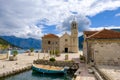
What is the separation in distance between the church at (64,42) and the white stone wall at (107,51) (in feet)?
135

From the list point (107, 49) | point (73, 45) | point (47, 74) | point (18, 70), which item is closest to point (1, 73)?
point (18, 70)

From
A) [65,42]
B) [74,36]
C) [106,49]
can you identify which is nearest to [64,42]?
[65,42]

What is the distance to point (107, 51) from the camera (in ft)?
81.5

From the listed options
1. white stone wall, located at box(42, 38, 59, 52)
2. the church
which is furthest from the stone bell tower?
white stone wall, located at box(42, 38, 59, 52)

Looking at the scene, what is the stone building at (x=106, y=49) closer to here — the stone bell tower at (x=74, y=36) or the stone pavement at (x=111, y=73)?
the stone pavement at (x=111, y=73)

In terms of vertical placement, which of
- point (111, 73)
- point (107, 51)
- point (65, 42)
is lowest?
point (111, 73)

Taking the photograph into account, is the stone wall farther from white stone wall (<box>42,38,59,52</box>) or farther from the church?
white stone wall (<box>42,38,59,52</box>)

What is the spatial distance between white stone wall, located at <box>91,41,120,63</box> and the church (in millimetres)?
41145

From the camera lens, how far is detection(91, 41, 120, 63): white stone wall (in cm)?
2472

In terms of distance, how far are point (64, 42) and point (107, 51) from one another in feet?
141

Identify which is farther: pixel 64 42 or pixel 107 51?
pixel 64 42

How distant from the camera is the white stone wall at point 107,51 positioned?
973 inches

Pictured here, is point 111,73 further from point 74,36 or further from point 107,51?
point 74,36

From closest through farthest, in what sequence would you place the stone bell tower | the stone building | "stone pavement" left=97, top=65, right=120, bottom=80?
"stone pavement" left=97, top=65, right=120, bottom=80 < the stone building < the stone bell tower
